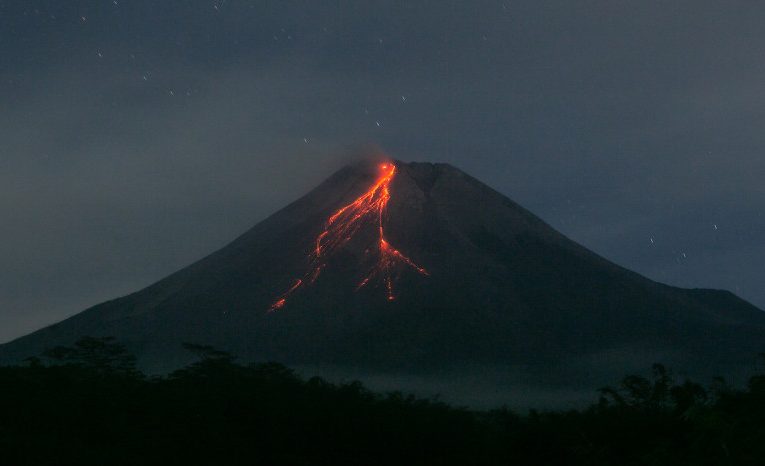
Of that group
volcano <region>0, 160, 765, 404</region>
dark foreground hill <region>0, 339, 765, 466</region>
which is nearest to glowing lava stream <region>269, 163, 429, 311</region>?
volcano <region>0, 160, 765, 404</region>

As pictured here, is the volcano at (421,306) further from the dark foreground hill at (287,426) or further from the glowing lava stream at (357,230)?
the dark foreground hill at (287,426)

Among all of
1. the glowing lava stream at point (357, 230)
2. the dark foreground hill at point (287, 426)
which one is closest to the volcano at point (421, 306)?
the glowing lava stream at point (357, 230)

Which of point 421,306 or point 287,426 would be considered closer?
point 287,426

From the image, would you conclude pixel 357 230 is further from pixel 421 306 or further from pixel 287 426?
pixel 287 426

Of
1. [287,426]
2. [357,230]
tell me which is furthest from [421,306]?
[287,426]

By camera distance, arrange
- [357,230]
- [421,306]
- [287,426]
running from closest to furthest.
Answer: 1. [287,426]
2. [421,306]
3. [357,230]

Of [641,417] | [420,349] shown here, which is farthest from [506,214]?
[641,417]
